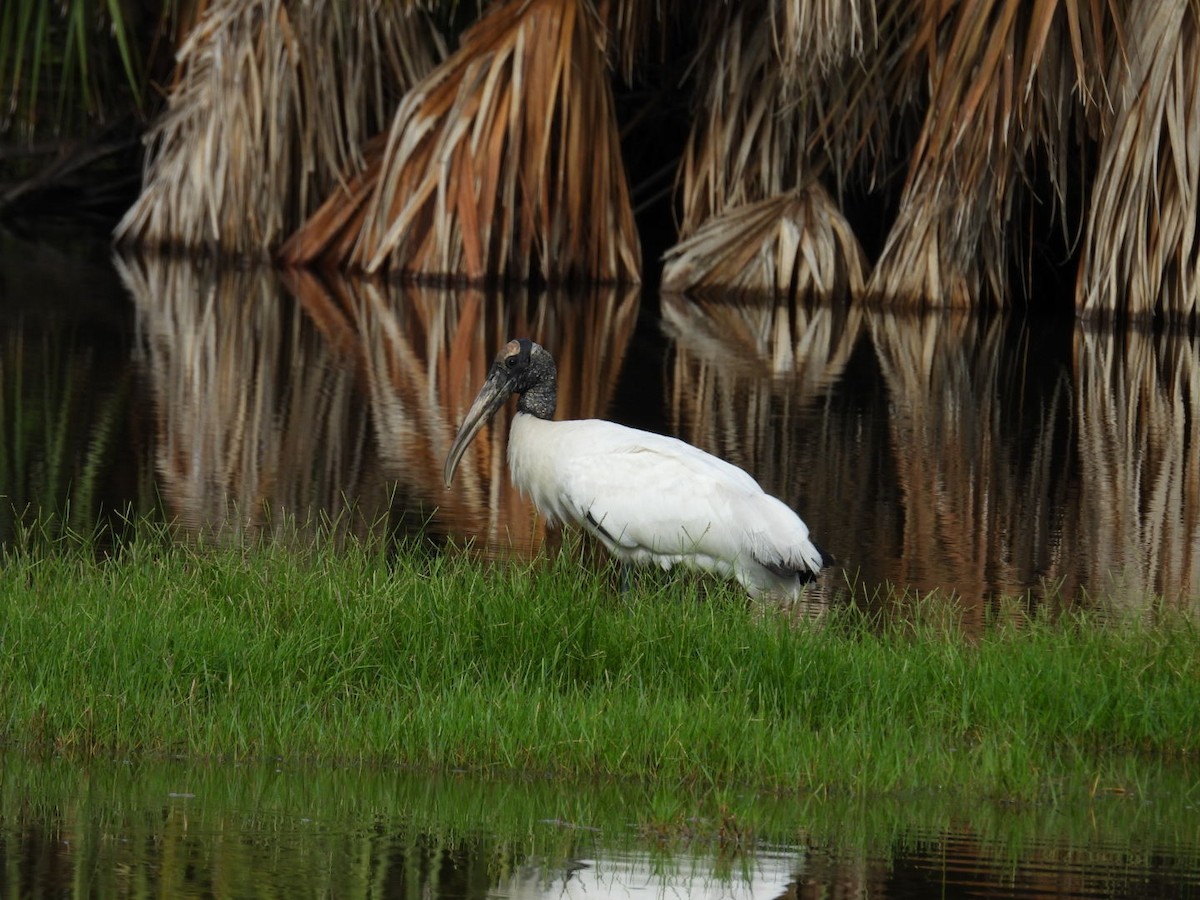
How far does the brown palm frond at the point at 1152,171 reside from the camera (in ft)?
49.0

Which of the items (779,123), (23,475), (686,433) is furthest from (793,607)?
(779,123)

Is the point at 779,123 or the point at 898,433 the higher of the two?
the point at 779,123

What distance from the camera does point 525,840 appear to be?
4289 mm

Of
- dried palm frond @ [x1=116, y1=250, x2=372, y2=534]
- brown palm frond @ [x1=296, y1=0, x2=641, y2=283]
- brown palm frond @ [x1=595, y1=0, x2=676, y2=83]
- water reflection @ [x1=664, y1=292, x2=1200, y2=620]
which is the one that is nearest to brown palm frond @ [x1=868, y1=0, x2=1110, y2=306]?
water reflection @ [x1=664, y1=292, x2=1200, y2=620]

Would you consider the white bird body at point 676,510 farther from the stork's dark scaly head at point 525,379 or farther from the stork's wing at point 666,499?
the stork's dark scaly head at point 525,379

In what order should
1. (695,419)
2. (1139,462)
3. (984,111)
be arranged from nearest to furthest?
(1139,462), (695,419), (984,111)

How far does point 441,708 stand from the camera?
16.6 feet

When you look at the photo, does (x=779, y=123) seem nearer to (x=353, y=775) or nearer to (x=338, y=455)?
(x=338, y=455)

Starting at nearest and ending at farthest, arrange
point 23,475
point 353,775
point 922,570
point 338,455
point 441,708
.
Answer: point 353,775, point 441,708, point 922,570, point 23,475, point 338,455

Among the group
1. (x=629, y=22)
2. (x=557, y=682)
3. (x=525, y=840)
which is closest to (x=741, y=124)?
(x=629, y=22)

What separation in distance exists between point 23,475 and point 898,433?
15.2ft

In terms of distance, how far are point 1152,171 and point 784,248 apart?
383 centimetres

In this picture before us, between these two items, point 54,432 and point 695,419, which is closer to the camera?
point 54,432

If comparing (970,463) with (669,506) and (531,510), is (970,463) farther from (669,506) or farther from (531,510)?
(669,506)
